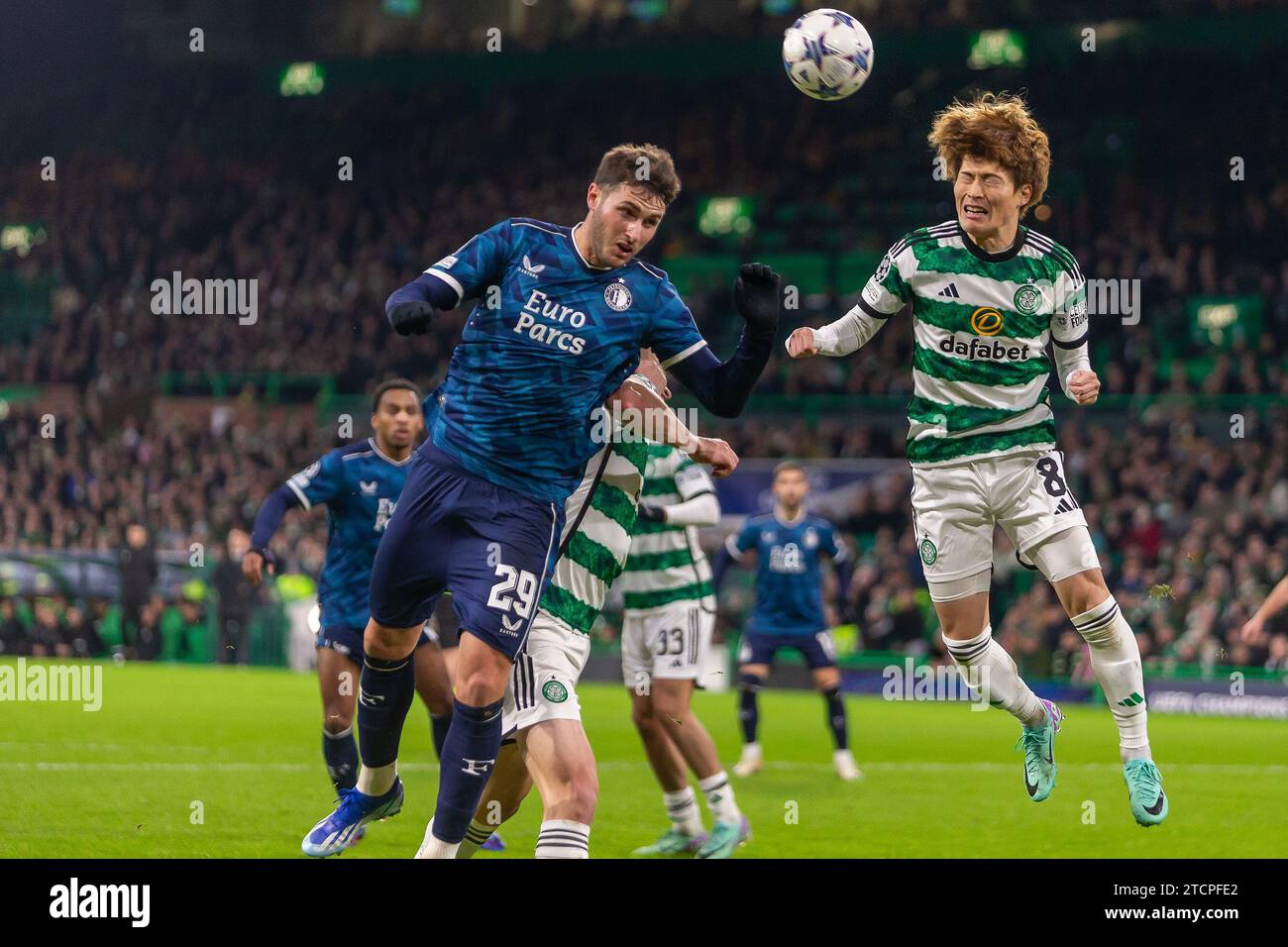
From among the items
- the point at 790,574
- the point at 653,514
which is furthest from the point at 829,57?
the point at 790,574

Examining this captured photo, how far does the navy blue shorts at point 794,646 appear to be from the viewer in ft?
41.8

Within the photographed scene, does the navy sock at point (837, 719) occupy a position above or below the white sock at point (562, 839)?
below

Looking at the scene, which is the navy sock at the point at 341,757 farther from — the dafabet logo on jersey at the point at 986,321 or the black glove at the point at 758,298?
the dafabet logo on jersey at the point at 986,321

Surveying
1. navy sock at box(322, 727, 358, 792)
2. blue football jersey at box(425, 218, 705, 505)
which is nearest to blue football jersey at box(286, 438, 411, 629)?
navy sock at box(322, 727, 358, 792)

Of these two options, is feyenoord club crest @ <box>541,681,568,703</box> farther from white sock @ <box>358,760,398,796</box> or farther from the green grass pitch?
the green grass pitch

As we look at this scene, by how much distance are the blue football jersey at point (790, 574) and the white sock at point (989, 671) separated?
5.68 metres

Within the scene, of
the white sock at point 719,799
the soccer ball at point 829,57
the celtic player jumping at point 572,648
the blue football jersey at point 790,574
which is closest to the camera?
the celtic player jumping at point 572,648

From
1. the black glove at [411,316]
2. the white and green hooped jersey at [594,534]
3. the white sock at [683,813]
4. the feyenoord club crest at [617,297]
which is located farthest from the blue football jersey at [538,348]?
the white sock at [683,813]

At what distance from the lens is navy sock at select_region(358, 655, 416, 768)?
6.81m

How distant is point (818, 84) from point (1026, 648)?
44.4 ft

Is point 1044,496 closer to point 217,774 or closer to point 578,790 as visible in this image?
point 578,790

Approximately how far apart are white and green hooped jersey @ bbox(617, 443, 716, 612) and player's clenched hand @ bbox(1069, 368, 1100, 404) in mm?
2708

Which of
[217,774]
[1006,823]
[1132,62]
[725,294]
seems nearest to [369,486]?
[217,774]

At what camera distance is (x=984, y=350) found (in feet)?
22.4
